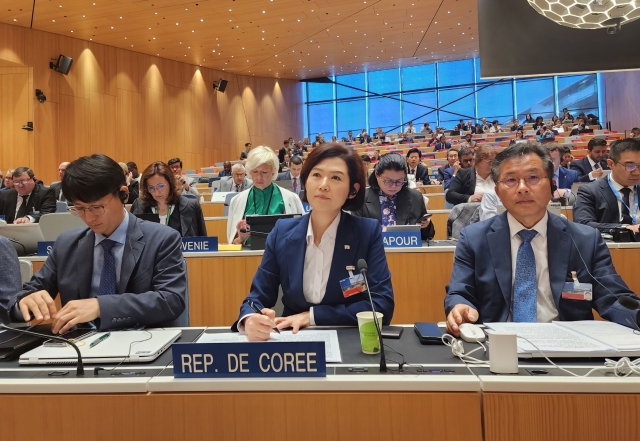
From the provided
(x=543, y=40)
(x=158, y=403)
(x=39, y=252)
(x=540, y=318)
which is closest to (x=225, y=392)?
(x=158, y=403)

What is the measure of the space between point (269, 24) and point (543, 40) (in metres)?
11.5

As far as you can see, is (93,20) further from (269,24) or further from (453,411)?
(453,411)

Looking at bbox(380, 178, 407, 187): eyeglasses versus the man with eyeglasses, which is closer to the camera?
the man with eyeglasses

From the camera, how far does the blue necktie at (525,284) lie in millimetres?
1649

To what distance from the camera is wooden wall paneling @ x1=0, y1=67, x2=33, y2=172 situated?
461 inches

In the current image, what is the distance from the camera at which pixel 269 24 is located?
43.9 ft

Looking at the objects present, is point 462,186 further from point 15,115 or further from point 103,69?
point 103,69

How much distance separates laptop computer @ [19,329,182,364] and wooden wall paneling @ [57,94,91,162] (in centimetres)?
1258

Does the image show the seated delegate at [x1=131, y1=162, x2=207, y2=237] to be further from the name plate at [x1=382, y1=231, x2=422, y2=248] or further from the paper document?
the paper document

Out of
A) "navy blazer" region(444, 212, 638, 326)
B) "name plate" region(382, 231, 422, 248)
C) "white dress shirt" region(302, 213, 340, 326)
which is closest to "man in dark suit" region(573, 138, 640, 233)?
"name plate" region(382, 231, 422, 248)

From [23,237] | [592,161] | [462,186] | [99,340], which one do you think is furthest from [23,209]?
[592,161]

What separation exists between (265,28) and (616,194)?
1206cm

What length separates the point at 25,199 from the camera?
6.17 m

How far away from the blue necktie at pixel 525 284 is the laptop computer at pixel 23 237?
10.2 ft
